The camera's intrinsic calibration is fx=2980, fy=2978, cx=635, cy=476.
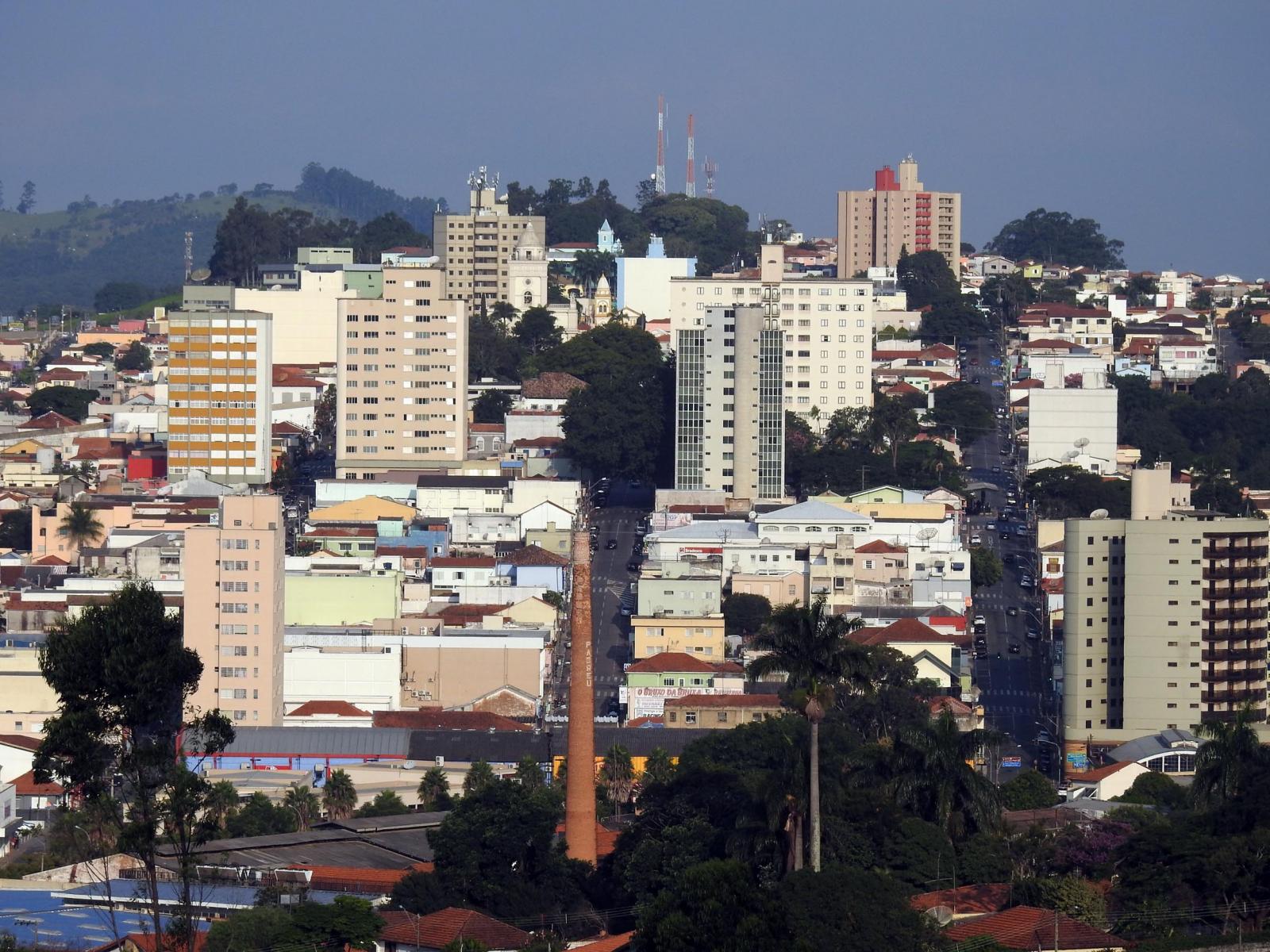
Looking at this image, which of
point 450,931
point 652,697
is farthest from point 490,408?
point 450,931

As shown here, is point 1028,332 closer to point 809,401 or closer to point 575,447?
point 809,401

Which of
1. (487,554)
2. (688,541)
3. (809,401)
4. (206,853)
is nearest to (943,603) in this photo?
(688,541)

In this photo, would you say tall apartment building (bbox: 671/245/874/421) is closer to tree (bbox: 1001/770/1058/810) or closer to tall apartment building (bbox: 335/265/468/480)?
tall apartment building (bbox: 335/265/468/480)

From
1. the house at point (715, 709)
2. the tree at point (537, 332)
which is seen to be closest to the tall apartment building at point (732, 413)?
the house at point (715, 709)

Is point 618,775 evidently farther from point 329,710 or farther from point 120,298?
point 120,298

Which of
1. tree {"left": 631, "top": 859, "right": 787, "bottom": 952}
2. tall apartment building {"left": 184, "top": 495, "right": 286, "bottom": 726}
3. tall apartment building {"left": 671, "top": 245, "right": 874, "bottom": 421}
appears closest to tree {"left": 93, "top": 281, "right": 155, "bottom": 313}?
tall apartment building {"left": 671, "top": 245, "right": 874, "bottom": 421}

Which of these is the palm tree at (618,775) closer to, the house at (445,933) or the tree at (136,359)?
the house at (445,933)
